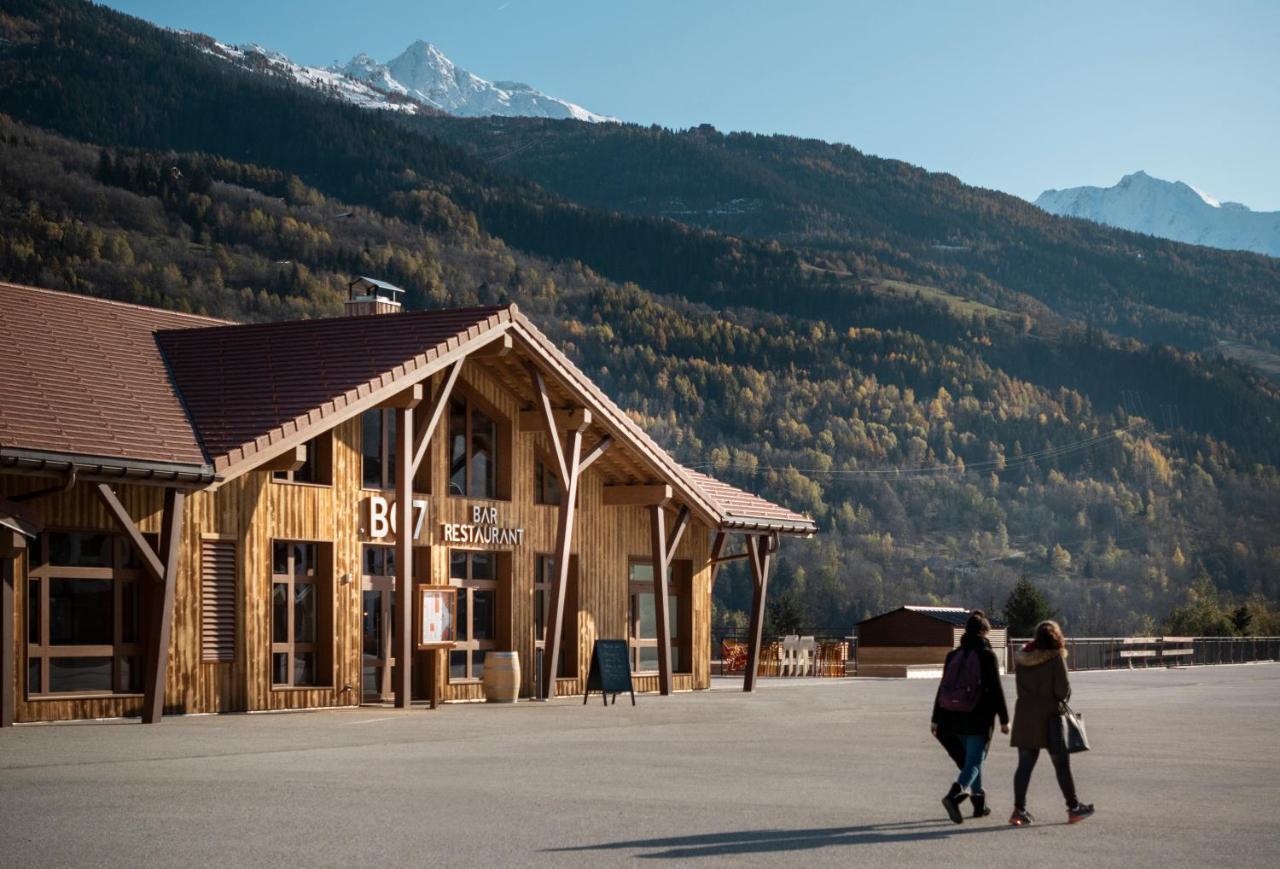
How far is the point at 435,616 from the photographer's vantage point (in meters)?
28.8

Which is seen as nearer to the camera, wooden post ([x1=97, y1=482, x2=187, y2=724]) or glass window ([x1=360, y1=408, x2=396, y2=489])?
wooden post ([x1=97, y1=482, x2=187, y2=724])

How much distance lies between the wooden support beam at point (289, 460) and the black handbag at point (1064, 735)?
46.5ft

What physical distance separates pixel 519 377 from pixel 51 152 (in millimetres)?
117962

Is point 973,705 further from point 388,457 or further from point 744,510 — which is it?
point 744,510

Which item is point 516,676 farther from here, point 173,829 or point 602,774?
point 173,829

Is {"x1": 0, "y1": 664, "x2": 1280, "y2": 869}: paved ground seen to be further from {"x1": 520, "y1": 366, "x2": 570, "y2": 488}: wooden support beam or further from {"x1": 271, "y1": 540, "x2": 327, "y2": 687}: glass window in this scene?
{"x1": 520, "y1": 366, "x2": 570, "y2": 488}: wooden support beam

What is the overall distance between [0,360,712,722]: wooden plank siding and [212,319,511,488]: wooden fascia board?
116 cm

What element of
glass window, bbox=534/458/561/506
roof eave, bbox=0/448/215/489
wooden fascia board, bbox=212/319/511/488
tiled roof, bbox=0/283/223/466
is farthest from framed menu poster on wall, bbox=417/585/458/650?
roof eave, bbox=0/448/215/489

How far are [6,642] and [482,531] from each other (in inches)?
402

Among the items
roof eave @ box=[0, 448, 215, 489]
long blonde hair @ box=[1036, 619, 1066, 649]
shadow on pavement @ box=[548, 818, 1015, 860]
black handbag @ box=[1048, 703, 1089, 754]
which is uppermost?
roof eave @ box=[0, 448, 215, 489]

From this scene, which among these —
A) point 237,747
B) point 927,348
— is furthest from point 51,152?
point 237,747

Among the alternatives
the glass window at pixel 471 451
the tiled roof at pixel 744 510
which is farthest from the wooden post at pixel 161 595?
the tiled roof at pixel 744 510

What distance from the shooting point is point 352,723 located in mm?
23953

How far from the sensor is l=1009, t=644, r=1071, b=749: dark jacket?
43.9 ft
